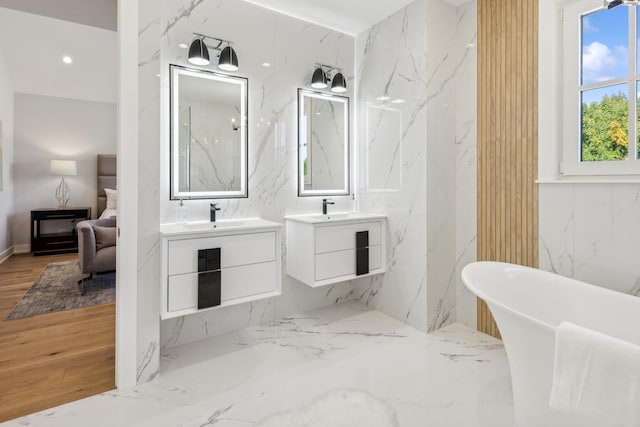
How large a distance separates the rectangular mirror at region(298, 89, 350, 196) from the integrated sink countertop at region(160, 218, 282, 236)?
645 millimetres

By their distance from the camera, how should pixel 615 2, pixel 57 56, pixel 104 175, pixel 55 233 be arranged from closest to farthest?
pixel 615 2 → pixel 57 56 → pixel 55 233 → pixel 104 175

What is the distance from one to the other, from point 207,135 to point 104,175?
4.63 metres

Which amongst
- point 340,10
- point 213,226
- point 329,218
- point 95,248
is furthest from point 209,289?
point 340,10

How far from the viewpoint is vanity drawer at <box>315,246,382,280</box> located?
266cm

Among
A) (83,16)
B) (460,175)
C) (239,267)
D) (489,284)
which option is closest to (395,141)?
(460,175)

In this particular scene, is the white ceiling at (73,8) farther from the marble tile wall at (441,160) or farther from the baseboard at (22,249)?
the baseboard at (22,249)

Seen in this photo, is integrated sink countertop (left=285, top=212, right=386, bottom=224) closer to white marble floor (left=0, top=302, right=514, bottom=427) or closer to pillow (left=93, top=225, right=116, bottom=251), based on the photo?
white marble floor (left=0, top=302, right=514, bottom=427)

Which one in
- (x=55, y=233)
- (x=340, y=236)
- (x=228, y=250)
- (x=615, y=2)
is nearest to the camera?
(x=615, y=2)

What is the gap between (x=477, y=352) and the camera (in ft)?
7.77

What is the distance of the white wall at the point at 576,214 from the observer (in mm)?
1938

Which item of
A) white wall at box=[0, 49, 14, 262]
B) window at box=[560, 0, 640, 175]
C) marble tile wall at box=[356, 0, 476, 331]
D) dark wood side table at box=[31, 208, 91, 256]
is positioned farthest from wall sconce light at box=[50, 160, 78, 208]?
window at box=[560, 0, 640, 175]

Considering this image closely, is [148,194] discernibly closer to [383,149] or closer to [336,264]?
[336,264]

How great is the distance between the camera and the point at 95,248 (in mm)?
3676

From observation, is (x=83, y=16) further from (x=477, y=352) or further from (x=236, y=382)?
(x=477, y=352)
